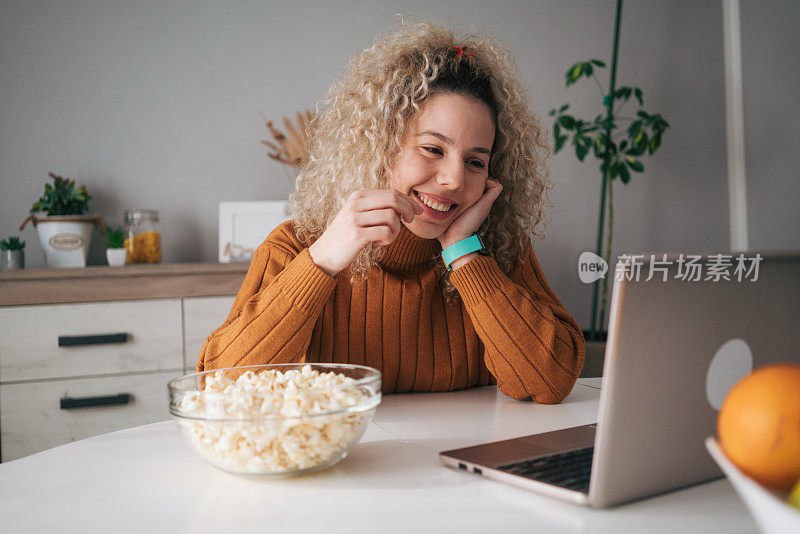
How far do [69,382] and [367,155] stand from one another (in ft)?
4.89

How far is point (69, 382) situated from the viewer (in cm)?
217

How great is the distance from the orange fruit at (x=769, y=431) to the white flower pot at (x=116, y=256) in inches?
90.5

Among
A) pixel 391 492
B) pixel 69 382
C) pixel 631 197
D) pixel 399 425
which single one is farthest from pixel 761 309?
pixel 631 197

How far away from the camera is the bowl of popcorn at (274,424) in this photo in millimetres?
607

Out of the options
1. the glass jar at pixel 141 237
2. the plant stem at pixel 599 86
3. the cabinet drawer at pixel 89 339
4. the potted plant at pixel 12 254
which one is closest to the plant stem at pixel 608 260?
the plant stem at pixel 599 86

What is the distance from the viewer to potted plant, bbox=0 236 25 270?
2.31 meters

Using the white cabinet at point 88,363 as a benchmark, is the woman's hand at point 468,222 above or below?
above

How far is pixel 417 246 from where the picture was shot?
1.39 metres

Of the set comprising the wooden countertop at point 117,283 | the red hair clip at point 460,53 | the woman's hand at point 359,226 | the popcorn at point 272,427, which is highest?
the red hair clip at point 460,53

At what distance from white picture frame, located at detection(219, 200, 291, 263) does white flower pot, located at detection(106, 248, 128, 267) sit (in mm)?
368

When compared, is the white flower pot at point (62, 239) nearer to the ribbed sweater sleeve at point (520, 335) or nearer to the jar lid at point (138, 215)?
the jar lid at point (138, 215)

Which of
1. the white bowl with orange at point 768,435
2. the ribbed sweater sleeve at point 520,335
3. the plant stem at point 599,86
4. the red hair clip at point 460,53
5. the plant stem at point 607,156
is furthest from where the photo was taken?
the plant stem at point 599,86

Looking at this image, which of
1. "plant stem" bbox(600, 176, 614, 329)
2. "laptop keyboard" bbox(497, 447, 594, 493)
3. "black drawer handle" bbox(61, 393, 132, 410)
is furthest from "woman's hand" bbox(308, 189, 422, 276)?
"plant stem" bbox(600, 176, 614, 329)

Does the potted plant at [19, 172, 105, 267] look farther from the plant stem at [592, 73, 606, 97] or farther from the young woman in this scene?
the plant stem at [592, 73, 606, 97]
